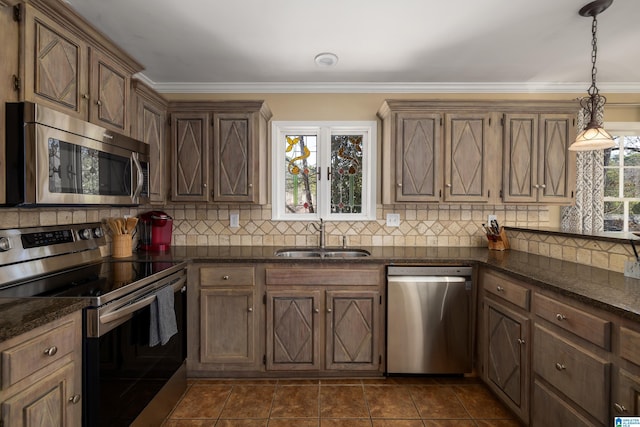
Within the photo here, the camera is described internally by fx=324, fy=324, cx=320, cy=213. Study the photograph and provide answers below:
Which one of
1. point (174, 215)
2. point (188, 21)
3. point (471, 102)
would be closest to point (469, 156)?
point (471, 102)

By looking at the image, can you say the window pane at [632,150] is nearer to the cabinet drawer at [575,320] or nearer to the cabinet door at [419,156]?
the cabinet door at [419,156]

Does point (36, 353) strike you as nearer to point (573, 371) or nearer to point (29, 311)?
point (29, 311)

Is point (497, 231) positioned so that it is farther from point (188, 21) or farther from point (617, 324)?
point (188, 21)

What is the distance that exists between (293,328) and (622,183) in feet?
11.4

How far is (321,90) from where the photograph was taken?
10.1ft

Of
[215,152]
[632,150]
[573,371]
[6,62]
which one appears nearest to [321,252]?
[215,152]

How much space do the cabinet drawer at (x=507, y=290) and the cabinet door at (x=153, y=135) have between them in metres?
2.63

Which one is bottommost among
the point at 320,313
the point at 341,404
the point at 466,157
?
the point at 341,404

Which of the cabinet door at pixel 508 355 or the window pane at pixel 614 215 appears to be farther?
the window pane at pixel 614 215

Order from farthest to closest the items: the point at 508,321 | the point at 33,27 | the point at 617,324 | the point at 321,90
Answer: the point at 321,90
the point at 508,321
the point at 33,27
the point at 617,324

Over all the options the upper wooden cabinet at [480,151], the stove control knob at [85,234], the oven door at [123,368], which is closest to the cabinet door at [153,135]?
the stove control knob at [85,234]

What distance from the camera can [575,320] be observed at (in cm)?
148

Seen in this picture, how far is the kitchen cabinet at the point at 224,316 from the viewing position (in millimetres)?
2449

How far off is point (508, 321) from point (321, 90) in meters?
2.43
